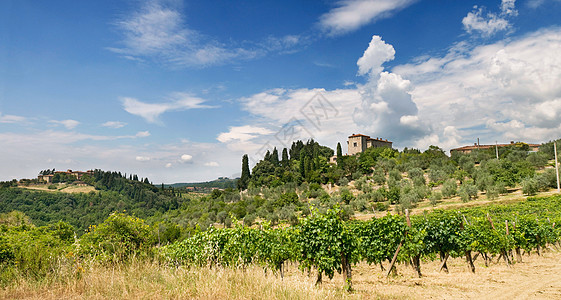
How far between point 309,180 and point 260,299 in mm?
64492

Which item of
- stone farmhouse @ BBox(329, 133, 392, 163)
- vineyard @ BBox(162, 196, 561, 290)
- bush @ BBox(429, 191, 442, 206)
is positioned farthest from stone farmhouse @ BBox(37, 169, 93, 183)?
vineyard @ BBox(162, 196, 561, 290)

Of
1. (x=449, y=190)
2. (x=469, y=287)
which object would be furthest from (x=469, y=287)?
(x=449, y=190)

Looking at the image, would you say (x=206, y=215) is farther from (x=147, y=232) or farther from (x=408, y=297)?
(x=408, y=297)

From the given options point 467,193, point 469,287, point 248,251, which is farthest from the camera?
point 467,193

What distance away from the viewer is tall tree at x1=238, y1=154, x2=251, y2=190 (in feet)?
257

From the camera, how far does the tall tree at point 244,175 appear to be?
78.3 metres

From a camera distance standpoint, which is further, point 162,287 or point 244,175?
point 244,175

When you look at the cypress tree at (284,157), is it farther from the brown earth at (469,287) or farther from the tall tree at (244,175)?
the brown earth at (469,287)

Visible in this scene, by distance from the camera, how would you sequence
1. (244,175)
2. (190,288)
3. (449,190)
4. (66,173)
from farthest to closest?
(66,173), (244,175), (449,190), (190,288)

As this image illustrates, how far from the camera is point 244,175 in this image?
80.0 meters

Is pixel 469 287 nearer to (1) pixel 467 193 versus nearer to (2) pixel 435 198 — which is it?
(2) pixel 435 198

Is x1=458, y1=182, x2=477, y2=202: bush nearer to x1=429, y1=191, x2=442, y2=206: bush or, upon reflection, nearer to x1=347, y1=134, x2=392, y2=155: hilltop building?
x1=429, y1=191, x2=442, y2=206: bush

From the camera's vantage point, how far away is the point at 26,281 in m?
5.89

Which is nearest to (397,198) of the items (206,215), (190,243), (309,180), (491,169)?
(491,169)
